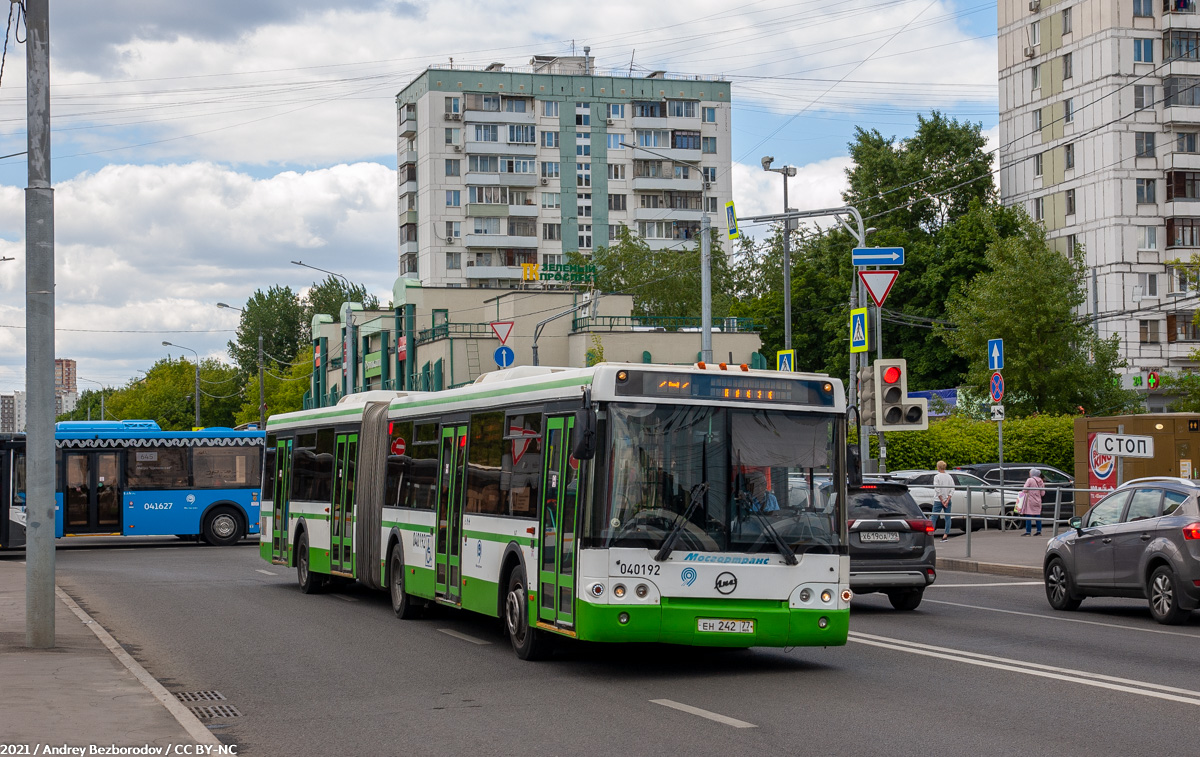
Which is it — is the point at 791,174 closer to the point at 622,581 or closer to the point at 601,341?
the point at 601,341

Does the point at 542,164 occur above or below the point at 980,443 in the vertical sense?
above

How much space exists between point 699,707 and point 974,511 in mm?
26944

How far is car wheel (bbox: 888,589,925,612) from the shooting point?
17.9 m

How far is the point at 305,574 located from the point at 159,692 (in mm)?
10982

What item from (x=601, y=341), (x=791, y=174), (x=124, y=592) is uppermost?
(x=791, y=174)

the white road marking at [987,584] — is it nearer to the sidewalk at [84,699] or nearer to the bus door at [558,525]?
the bus door at [558,525]

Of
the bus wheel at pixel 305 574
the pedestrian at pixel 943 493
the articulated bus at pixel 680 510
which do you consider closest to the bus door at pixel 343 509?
the bus wheel at pixel 305 574

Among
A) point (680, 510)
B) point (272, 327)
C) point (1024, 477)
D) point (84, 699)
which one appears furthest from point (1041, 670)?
point (272, 327)

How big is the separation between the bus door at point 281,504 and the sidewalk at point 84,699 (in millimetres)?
8096

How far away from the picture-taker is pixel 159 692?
34.1ft

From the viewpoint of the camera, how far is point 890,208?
7081 centimetres

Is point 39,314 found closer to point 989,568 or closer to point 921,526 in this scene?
point 921,526

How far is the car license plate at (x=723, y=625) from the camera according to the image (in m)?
11.3

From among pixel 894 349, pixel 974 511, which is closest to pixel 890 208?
pixel 894 349
